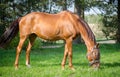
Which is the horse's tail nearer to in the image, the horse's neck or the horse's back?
the horse's back

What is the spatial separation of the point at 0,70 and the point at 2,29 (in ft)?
42.3

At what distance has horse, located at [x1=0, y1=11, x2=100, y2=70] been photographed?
911cm

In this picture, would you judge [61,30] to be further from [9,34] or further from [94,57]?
[9,34]

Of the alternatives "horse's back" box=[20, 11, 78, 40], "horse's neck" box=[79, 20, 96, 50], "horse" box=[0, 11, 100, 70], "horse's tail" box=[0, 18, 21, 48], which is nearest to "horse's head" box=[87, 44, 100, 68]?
"horse" box=[0, 11, 100, 70]

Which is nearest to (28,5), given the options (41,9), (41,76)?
(41,9)

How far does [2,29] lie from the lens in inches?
844

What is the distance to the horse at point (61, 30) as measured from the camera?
29.9 feet

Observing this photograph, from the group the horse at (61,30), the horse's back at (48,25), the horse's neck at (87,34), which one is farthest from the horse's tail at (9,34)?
the horse's neck at (87,34)

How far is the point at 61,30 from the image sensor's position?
9.48 m

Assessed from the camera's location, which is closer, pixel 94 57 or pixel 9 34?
pixel 94 57

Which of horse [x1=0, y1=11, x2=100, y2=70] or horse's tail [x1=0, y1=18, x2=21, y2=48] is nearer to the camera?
horse [x1=0, y1=11, x2=100, y2=70]

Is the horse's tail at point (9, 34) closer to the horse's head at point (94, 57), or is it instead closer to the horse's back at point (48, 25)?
the horse's back at point (48, 25)

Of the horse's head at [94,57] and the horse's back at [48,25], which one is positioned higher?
the horse's back at [48,25]

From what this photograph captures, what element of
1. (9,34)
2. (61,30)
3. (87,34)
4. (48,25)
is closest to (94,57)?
(87,34)
